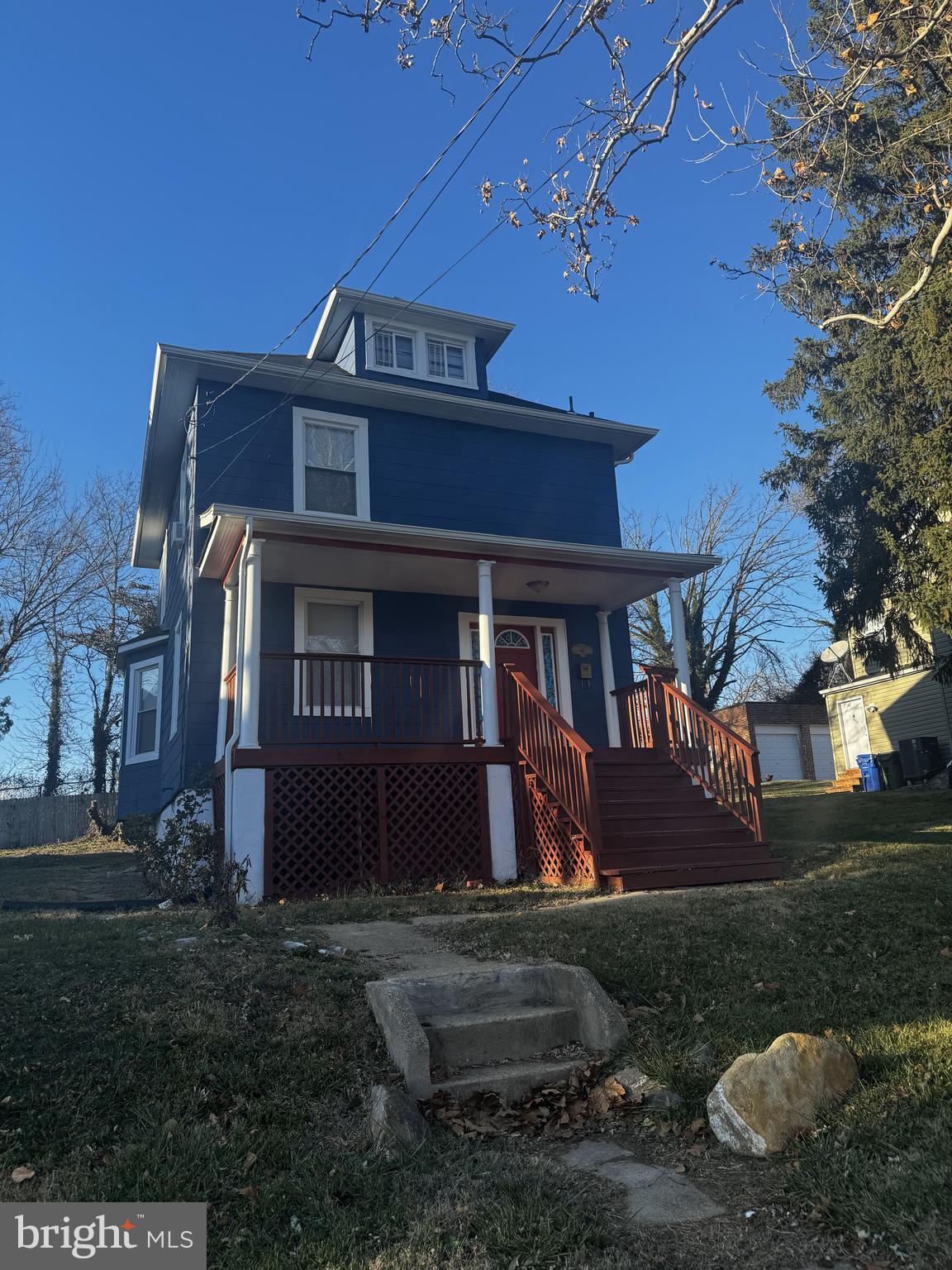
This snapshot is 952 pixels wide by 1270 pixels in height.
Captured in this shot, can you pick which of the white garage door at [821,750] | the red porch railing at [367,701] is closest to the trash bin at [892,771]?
the white garage door at [821,750]

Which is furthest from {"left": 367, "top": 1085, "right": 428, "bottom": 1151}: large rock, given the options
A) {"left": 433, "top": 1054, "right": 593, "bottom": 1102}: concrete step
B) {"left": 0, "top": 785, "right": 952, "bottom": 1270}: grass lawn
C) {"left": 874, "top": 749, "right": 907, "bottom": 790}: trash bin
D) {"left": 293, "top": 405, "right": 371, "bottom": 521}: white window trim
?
{"left": 874, "top": 749, "right": 907, "bottom": 790}: trash bin

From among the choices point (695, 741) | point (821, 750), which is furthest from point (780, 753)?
point (695, 741)

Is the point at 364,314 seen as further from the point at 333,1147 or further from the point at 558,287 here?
the point at 333,1147

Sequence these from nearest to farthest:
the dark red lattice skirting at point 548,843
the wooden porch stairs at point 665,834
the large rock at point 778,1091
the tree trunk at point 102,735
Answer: the large rock at point 778,1091 < the wooden porch stairs at point 665,834 < the dark red lattice skirting at point 548,843 < the tree trunk at point 102,735

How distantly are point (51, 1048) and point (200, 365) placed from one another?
985 centimetres

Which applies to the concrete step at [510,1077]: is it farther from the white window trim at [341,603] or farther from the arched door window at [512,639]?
the arched door window at [512,639]

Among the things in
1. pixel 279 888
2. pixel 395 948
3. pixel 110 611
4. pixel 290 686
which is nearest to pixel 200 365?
pixel 290 686

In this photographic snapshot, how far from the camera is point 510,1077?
4.19 m

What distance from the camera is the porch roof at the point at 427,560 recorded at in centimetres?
1006

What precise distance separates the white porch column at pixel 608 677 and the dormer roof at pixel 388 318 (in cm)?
482

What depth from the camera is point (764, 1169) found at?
3.30 meters

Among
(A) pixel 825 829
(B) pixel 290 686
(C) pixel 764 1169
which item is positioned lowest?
(C) pixel 764 1169

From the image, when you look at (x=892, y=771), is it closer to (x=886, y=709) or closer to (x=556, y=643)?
(x=886, y=709)

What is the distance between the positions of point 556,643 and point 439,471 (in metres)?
3.02
